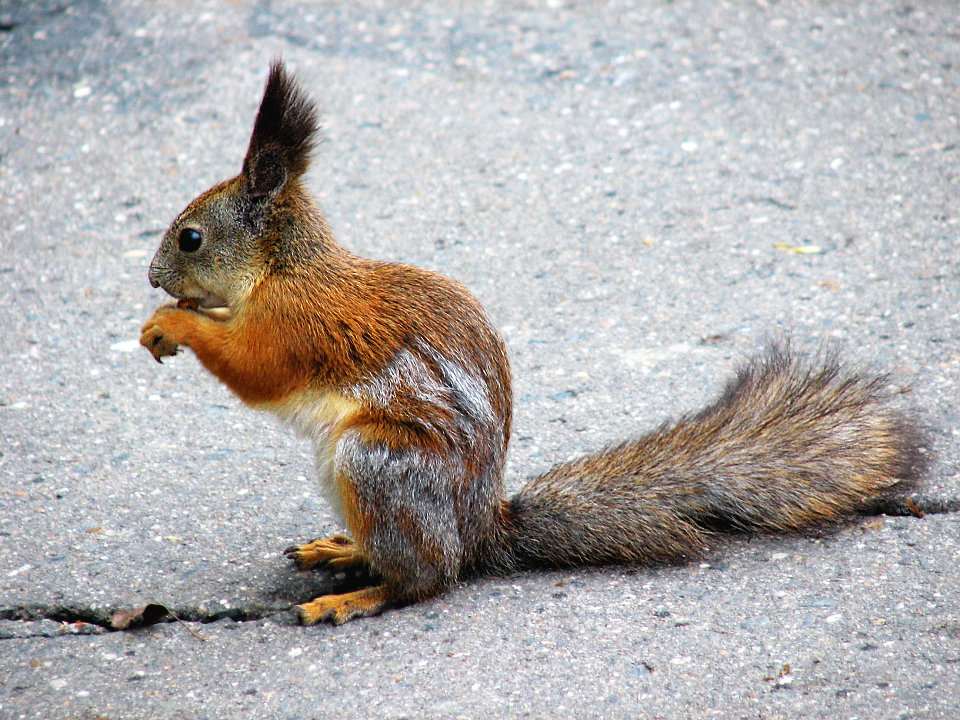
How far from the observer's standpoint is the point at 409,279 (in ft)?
8.34

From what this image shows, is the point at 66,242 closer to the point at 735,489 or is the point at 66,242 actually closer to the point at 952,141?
the point at 735,489

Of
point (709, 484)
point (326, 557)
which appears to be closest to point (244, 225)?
point (326, 557)

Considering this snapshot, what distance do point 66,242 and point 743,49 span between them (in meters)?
3.33

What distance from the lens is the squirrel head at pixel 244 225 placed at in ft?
8.29

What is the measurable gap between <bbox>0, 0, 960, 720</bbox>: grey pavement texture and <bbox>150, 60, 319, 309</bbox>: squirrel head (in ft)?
2.13

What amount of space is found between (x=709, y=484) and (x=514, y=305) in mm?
1412

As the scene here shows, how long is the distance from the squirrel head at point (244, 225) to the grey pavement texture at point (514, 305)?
648 millimetres

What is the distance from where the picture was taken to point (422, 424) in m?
2.38

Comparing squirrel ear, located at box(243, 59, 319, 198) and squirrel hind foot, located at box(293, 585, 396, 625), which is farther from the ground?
squirrel ear, located at box(243, 59, 319, 198)

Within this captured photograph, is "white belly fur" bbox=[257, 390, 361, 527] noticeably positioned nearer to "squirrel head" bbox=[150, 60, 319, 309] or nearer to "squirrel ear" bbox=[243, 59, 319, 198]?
"squirrel head" bbox=[150, 60, 319, 309]

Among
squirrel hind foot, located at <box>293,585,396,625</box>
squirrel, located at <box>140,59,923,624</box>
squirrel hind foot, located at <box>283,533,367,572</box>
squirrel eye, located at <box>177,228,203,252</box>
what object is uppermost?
squirrel eye, located at <box>177,228,203,252</box>

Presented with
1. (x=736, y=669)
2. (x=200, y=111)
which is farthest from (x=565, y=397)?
(x=200, y=111)

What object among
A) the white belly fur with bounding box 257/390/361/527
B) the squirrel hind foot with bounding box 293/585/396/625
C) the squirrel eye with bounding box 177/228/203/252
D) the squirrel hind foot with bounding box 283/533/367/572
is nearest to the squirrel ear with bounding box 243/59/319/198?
the squirrel eye with bounding box 177/228/203/252

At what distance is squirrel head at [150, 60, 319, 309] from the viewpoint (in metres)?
2.53
